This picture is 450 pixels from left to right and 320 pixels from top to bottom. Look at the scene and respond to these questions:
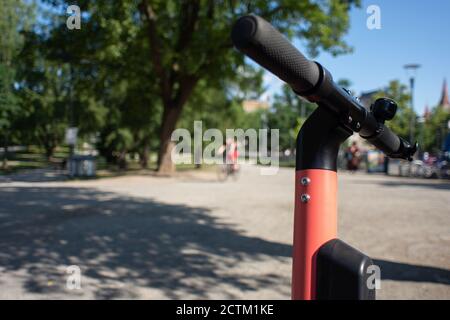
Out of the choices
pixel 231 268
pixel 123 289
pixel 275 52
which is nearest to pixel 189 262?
pixel 231 268

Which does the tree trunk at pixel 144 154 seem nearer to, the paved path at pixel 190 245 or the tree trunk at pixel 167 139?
the tree trunk at pixel 167 139

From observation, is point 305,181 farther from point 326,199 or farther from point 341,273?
point 341,273

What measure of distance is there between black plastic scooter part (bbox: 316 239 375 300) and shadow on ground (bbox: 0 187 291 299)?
276cm

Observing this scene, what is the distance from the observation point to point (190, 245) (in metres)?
5.59

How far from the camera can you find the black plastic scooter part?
1.10 m

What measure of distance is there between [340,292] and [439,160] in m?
22.2

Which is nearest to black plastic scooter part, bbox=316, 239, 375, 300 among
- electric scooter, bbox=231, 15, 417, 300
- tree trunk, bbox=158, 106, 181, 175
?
electric scooter, bbox=231, 15, 417, 300

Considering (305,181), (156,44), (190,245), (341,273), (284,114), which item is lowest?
(190,245)

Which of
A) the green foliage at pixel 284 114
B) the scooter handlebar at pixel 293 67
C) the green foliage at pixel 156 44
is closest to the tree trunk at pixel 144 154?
the green foliage at pixel 156 44

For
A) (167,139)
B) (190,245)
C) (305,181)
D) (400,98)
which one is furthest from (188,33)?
(400,98)

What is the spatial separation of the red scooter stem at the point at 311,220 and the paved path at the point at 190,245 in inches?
104

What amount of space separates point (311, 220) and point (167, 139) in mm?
18605

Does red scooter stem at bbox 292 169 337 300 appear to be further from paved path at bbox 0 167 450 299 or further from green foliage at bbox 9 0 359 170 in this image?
green foliage at bbox 9 0 359 170
